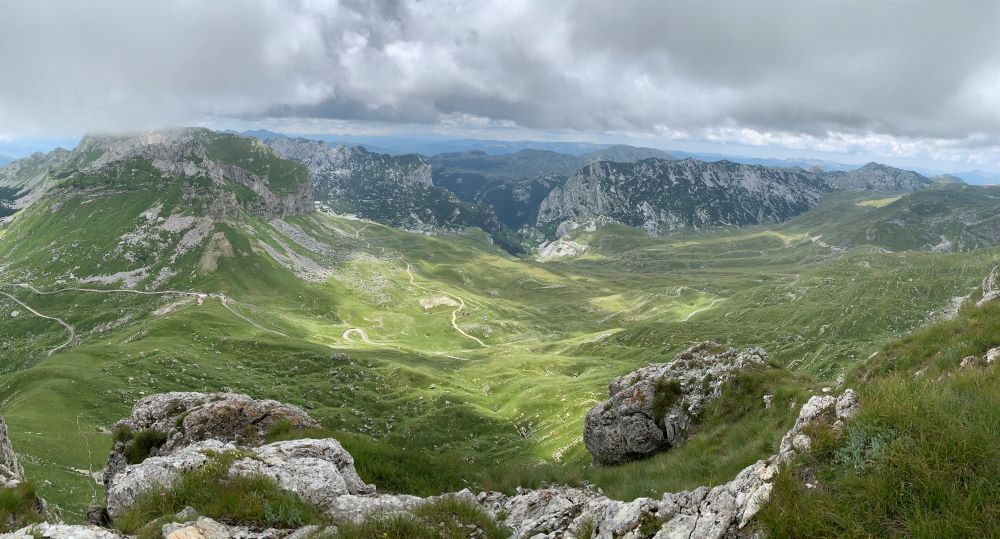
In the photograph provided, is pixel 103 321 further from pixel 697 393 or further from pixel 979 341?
pixel 979 341

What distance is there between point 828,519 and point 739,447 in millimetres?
16032

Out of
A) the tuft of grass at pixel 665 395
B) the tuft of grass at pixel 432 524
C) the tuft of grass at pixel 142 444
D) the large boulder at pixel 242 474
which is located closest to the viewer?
the tuft of grass at pixel 432 524

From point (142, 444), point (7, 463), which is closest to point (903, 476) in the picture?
point (142, 444)

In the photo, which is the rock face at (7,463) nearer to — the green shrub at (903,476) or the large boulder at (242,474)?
the large boulder at (242,474)

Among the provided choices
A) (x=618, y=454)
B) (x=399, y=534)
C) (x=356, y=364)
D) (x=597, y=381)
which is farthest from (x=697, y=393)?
(x=356, y=364)

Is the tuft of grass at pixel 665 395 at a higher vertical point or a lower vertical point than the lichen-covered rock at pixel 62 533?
lower

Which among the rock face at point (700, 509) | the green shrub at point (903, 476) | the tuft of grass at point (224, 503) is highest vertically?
the green shrub at point (903, 476)

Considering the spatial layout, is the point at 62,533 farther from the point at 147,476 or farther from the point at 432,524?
the point at 432,524

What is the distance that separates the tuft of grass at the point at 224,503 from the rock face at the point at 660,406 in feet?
82.8

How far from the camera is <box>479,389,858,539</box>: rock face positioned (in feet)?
30.6

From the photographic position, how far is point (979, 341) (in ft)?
53.3

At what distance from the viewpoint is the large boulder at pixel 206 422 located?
2448 cm

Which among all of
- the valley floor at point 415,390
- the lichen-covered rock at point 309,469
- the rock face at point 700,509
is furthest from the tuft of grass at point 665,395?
the lichen-covered rock at point 309,469

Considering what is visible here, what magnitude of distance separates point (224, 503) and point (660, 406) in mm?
28567
